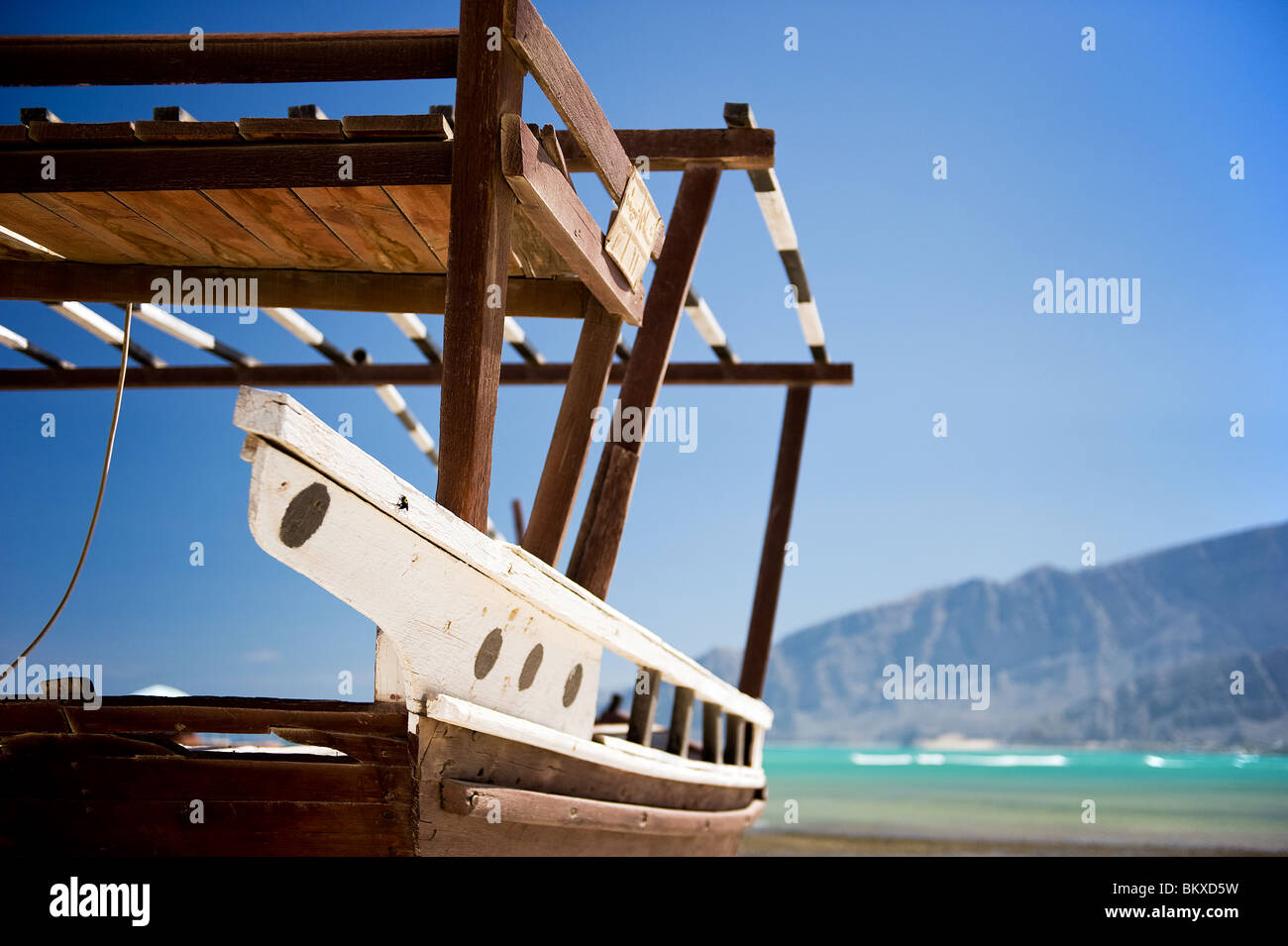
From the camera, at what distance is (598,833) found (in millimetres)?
3891

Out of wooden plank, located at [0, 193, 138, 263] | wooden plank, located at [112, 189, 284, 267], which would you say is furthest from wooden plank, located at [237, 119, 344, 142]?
wooden plank, located at [0, 193, 138, 263]

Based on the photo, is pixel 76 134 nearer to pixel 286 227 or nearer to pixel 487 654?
pixel 286 227

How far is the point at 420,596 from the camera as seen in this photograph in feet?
8.70

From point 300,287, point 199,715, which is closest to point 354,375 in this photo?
point 300,287

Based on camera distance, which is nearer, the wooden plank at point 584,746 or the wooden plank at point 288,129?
the wooden plank at point 584,746

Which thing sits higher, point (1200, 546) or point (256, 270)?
point (1200, 546)

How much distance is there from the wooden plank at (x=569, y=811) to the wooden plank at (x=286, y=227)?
1978mm

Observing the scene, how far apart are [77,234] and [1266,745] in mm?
113809

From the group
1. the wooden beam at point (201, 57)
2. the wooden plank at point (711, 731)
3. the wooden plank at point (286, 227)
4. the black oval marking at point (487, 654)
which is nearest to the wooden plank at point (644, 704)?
the wooden plank at point (711, 731)

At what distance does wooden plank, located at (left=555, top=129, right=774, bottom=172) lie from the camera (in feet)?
14.6

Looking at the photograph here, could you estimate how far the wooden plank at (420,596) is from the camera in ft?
7.44

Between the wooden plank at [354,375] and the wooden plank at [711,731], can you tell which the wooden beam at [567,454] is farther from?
the wooden plank at [354,375]
